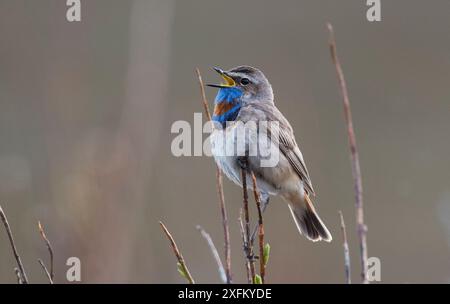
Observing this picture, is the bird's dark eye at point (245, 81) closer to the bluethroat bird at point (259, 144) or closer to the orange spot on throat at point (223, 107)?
the bluethroat bird at point (259, 144)

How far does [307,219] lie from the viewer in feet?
16.5

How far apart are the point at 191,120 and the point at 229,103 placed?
2885 millimetres

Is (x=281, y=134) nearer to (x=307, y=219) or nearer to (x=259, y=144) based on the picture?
(x=259, y=144)

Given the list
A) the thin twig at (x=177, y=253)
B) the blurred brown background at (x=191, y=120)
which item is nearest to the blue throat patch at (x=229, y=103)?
the blurred brown background at (x=191, y=120)

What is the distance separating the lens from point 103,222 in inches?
184

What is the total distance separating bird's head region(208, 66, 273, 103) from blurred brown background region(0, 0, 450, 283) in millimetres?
658

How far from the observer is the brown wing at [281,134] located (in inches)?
188

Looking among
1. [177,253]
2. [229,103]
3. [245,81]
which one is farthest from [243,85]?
[177,253]

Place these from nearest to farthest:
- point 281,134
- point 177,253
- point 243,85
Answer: point 177,253, point 281,134, point 243,85

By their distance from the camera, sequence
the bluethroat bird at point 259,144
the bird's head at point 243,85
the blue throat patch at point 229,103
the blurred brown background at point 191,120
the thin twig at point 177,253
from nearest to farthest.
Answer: the thin twig at point 177,253
the bluethroat bird at point 259,144
the blue throat patch at point 229,103
the bird's head at point 243,85
the blurred brown background at point 191,120

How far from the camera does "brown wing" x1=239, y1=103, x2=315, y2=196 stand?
477 cm

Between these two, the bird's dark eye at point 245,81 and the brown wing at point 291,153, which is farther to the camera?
the bird's dark eye at point 245,81
